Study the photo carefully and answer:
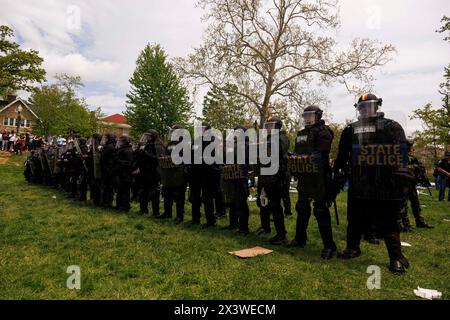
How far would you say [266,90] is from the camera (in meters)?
23.2

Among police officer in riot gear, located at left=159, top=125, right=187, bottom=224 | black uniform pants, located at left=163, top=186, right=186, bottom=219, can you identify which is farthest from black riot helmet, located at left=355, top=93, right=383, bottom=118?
black uniform pants, located at left=163, top=186, right=186, bottom=219

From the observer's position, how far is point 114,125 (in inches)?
2518

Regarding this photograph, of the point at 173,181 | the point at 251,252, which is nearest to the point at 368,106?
the point at 251,252

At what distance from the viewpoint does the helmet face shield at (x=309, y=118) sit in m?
5.66

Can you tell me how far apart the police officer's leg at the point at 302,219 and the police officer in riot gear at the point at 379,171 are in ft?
2.60

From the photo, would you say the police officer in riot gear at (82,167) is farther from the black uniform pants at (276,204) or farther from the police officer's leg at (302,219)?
the police officer's leg at (302,219)

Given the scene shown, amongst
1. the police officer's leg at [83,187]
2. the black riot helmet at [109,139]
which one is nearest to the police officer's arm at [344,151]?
the black riot helmet at [109,139]

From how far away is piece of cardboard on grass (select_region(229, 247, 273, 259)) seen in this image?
5.17 metres

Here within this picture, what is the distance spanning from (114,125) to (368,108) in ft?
210

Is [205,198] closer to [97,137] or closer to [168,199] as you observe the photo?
[168,199]

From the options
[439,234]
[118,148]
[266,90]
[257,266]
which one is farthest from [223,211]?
[266,90]

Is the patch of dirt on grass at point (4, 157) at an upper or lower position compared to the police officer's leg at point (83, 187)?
upper
